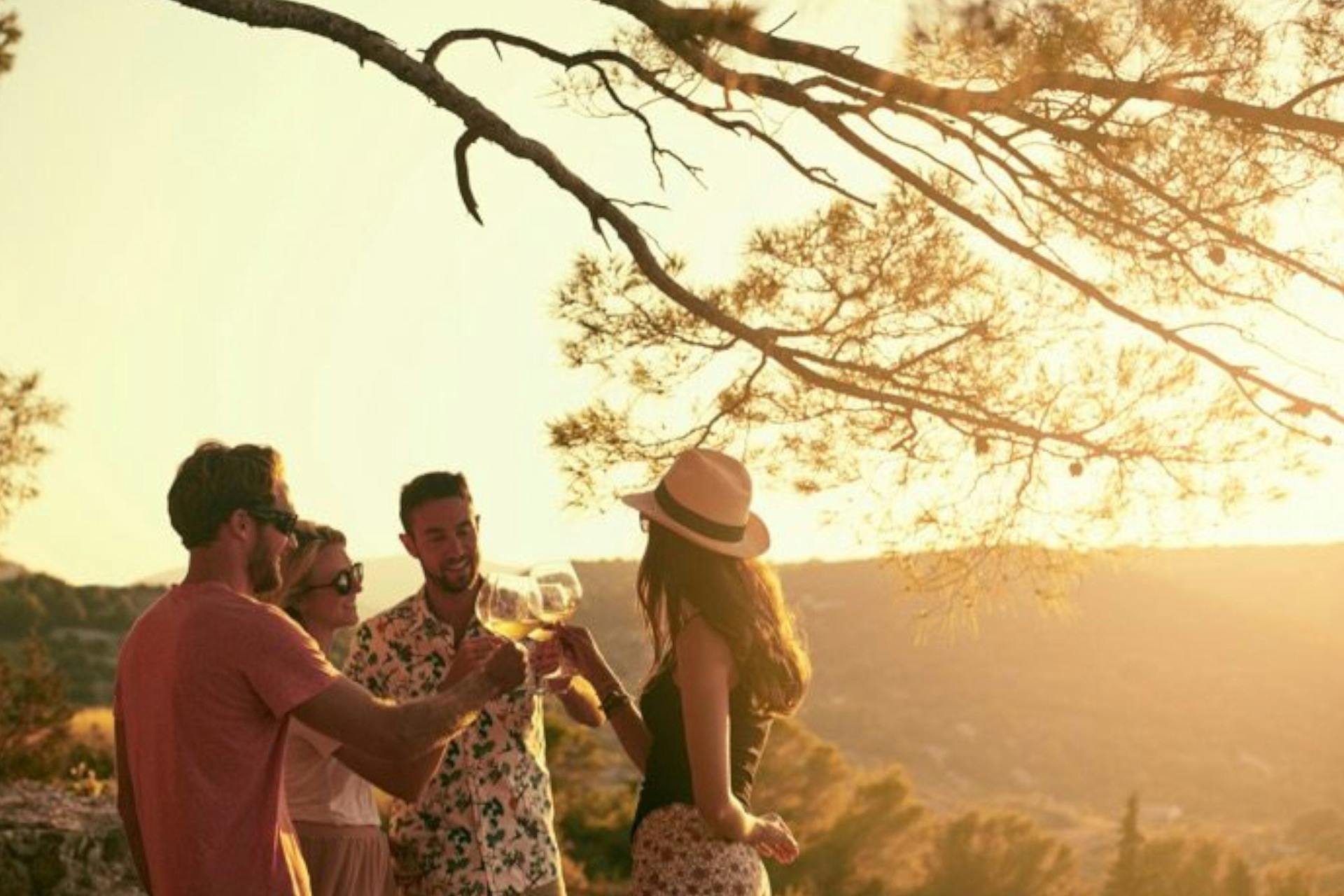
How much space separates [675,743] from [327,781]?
0.84 metres

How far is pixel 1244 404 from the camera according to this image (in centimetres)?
657

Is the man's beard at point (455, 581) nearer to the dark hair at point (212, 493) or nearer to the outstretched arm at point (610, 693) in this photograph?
the outstretched arm at point (610, 693)

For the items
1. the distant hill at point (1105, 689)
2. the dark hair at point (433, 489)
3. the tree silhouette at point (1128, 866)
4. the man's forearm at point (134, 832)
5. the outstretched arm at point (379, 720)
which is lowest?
the man's forearm at point (134, 832)

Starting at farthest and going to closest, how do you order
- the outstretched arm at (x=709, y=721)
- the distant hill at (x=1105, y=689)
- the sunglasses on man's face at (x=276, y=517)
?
the distant hill at (x=1105, y=689), the outstretched arm at (x=709, y=721), the sunglasses on man's face at (x=276, y=517)

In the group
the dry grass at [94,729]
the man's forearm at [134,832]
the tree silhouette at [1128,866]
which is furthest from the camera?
the dry grass at [94,729]

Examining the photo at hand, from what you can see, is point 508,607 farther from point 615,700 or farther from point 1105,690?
point 1105,690

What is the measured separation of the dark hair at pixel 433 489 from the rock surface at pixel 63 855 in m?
4.80

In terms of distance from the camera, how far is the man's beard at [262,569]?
2.96 m

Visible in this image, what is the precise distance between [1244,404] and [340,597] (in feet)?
11.3

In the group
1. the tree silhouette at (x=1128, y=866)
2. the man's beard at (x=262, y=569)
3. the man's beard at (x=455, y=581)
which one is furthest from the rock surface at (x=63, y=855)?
the tree silhouette at (x=1128, y=866)

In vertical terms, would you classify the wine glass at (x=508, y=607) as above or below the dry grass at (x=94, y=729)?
below

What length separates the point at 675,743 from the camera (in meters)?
3.44

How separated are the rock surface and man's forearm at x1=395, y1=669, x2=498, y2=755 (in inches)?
226

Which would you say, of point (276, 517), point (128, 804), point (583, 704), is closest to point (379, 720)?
point (276, 517)
